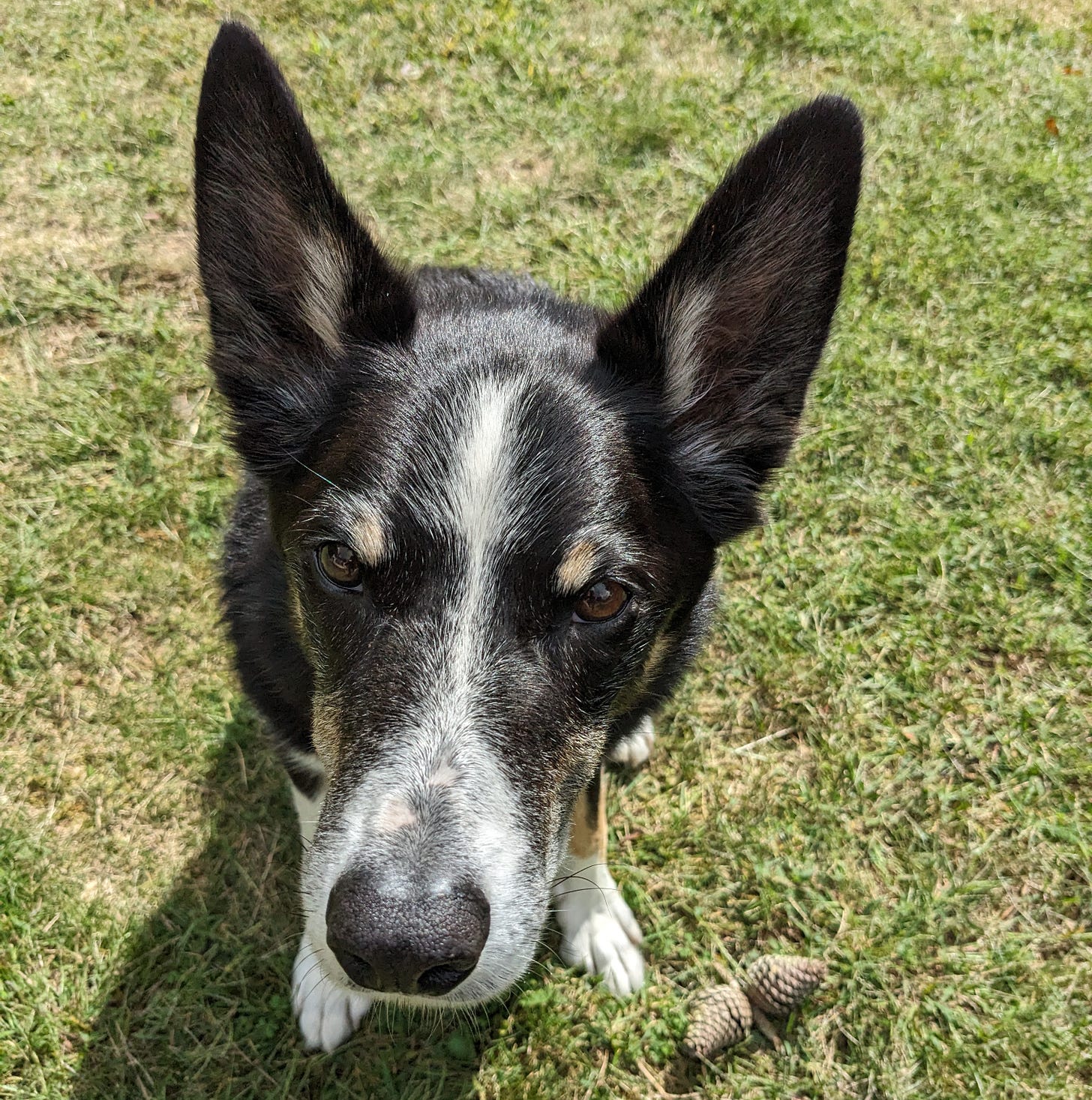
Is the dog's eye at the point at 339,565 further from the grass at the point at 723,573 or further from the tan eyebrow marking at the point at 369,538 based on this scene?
the grass at the point at 723,573

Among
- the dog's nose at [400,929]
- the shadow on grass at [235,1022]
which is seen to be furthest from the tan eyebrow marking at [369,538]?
the shadow on grass at [235,1022]

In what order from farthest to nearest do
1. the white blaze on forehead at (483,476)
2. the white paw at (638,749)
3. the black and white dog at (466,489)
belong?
the white paw at (638,749) < the white blaze on forehead at (483,476) < the black and white dog at (466,489)

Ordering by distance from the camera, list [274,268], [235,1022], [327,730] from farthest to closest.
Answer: [235,1022] → [274,268] → [327,730]

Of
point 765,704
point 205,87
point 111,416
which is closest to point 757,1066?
point 765,704

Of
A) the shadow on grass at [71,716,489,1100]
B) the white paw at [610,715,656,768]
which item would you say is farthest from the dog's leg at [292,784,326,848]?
the white paw at [610,715,656,768]

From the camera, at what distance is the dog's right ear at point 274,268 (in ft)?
7.49

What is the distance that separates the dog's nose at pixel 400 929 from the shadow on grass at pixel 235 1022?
4.75 feet

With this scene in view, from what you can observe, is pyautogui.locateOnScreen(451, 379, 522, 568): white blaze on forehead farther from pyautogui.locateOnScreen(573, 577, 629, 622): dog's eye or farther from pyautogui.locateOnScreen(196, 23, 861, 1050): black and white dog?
pyautogui.locateOnScreen(573, 577, 629, 622): dog's eye

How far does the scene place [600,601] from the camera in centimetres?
234

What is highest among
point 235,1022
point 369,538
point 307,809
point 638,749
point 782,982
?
point 369,538

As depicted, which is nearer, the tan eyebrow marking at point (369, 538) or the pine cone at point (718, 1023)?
the tan eyebrow marking at point (369, 538)

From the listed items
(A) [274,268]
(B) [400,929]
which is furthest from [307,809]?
(A) [274,268]

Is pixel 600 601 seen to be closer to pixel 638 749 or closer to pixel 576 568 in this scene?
pixel 576 568

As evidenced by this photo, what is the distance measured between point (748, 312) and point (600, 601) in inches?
36.3
